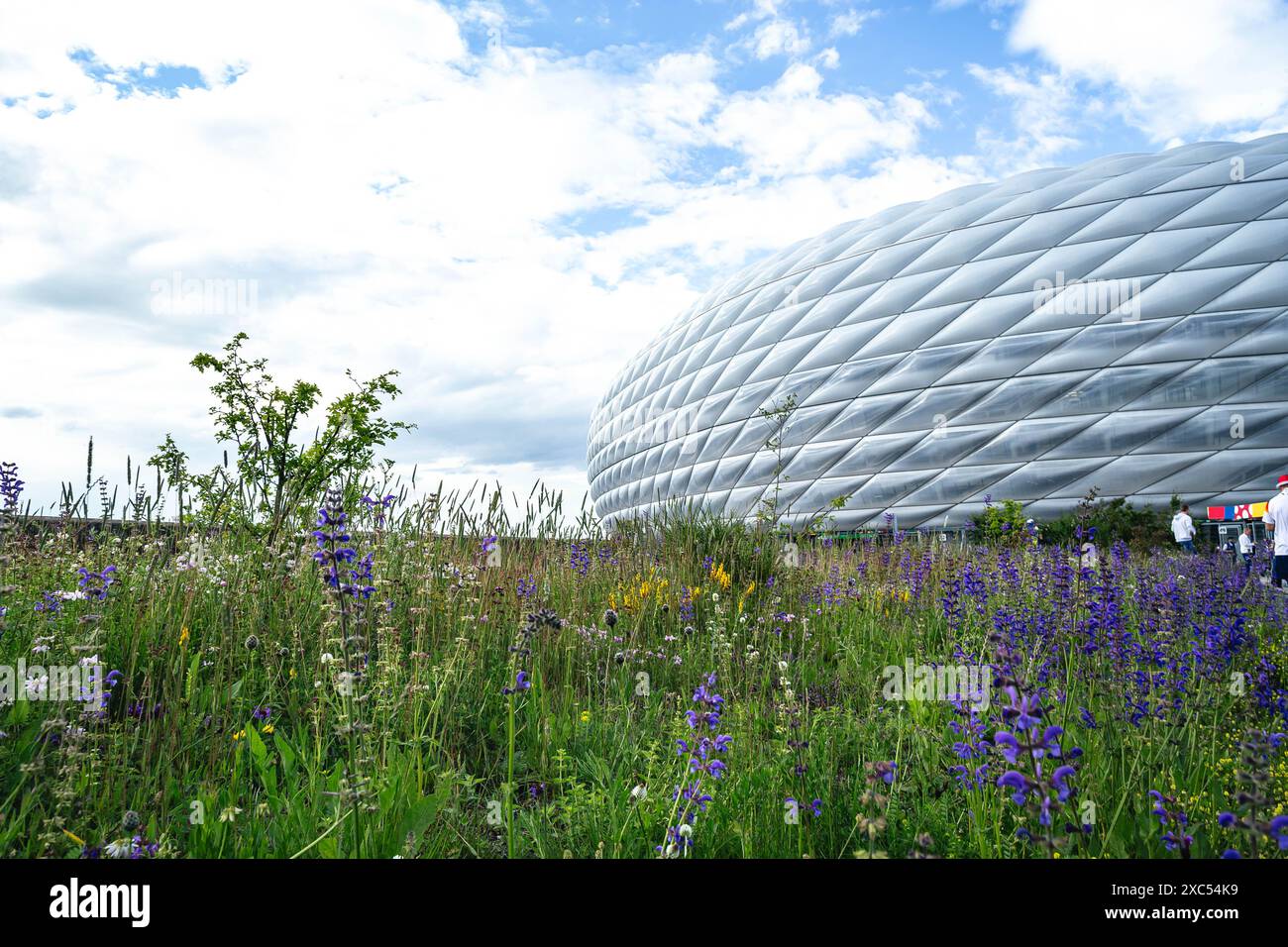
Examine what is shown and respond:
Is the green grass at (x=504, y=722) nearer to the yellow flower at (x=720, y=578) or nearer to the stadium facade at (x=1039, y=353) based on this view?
the yellow flower at (x=720, y=578)

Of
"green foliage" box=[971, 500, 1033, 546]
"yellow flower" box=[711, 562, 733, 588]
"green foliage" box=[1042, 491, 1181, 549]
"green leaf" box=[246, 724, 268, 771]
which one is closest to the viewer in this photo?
"green leaf" box=[246, 724, 268, 771]

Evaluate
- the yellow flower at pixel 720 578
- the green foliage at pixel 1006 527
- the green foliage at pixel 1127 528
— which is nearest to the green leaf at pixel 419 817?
the yellow flower at pixel 720 578

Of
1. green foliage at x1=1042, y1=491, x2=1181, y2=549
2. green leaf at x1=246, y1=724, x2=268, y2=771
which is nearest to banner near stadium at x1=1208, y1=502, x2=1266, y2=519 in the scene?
green foliage at x1=1042, y1=491, x2=1181, y2=549

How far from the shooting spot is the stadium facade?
19125 millimetres

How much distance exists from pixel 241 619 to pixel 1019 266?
2510 centimetres

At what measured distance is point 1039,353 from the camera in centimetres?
2094

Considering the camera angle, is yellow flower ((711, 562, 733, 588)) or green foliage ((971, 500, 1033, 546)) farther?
green foliage ((971, 500, 1033, 546))

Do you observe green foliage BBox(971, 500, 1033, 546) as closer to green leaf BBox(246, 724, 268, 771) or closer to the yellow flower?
the yellow flower

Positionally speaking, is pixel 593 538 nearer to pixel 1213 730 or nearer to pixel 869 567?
pixel 869 567

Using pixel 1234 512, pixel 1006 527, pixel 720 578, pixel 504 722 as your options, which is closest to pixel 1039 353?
pixel 1234 512

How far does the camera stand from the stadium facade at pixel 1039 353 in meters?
19.1

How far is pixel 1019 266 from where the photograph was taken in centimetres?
2220
